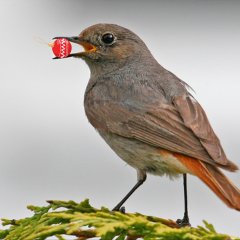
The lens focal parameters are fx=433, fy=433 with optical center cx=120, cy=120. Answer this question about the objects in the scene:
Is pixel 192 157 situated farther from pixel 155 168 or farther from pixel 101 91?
pixel 101 91

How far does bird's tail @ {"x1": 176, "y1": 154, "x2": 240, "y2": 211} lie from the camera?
106 inches

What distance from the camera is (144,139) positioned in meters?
3.38

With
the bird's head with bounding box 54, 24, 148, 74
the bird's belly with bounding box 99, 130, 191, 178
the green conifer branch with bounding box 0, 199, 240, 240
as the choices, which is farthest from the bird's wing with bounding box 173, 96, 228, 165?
the bird's head with bounding box 54, 24, 148, 74

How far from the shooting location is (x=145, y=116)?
11.4 feet

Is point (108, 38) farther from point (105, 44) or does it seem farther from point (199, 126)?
point (199, 126)

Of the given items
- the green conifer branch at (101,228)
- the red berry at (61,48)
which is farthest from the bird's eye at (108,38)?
the green conifer branch at (101,228)

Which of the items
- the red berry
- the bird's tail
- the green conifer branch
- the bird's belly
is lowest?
the green conifer branch

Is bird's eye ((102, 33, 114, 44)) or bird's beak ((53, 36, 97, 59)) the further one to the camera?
bird's eye ((102, 33, 114, 44))

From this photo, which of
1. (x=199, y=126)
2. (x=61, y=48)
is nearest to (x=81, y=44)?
(x=61, y=48)

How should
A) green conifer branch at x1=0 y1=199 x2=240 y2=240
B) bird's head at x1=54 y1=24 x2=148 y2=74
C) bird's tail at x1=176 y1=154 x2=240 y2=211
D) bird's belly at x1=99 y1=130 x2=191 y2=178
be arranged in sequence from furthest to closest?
bird's head at x1=54 y1=24 x2=148 y2=74 → bird's belly at x1=99 y1=130 x2=191 y2=178 → bird's tail at x1=176 y1=154 x2=240 y2=211 → green conifer branch at x1=0 y1=199 x2=240 y2=240

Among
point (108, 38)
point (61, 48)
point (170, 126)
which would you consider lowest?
point (170, 126)

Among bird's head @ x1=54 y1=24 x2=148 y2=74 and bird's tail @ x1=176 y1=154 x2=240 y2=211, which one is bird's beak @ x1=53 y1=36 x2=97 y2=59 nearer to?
bird's head @ x1=54 y1=24 x2=148 y2=74

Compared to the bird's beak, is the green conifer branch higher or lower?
lower

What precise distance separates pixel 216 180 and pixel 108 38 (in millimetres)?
1978
